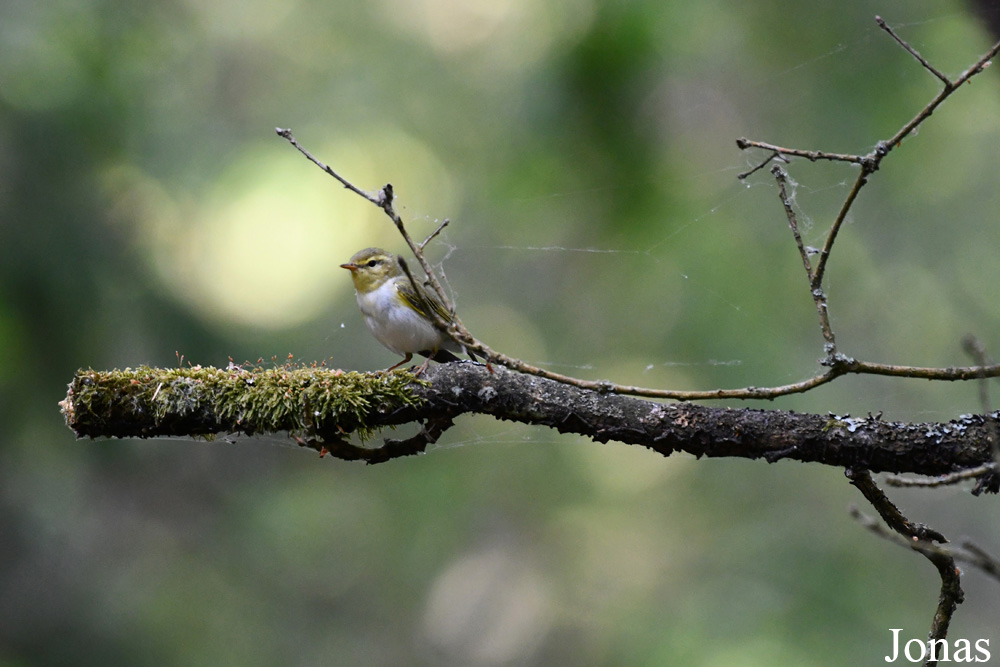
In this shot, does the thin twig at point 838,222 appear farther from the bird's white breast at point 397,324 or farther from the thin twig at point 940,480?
the bird's white breast at point 397,324

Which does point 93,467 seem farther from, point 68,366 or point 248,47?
point 248,47

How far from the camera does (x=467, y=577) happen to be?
24.6 ft

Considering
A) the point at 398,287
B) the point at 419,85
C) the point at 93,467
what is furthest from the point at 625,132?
the point at 93,467

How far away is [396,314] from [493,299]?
4.34 metres

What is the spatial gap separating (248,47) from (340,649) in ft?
18.8

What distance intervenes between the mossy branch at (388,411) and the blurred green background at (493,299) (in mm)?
1252

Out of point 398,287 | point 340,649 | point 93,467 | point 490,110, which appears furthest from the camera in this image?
point 340,649

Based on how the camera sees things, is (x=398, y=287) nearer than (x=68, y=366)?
Yes

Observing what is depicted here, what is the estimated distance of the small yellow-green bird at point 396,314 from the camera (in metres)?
2.68

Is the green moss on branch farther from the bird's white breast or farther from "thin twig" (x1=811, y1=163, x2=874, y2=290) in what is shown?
"thin twig" (x1=811, y1=163, x2=874, y2=290)

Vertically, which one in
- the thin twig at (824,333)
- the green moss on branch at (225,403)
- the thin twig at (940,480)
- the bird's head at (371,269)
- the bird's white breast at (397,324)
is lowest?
the thin twig at (940,480)

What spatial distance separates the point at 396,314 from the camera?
272cm

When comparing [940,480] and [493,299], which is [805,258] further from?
[493,299]

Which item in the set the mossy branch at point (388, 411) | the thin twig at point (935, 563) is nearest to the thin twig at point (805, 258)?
the mossy branch at point (388, 411)
